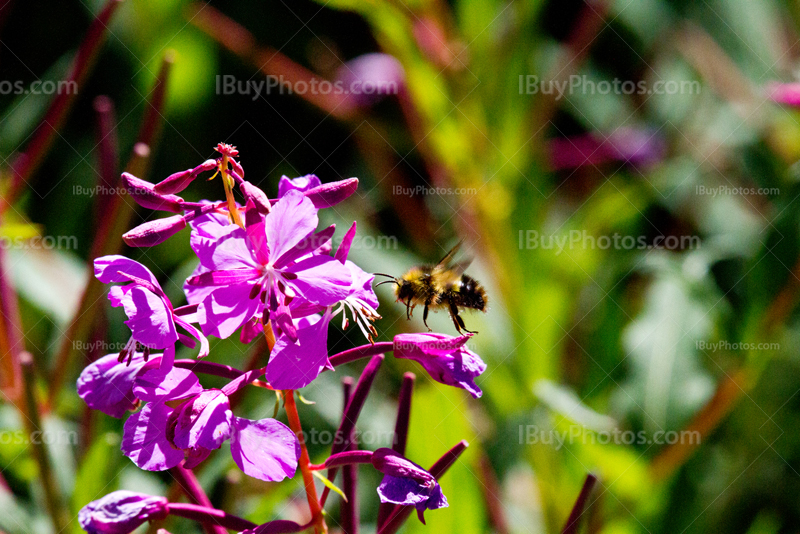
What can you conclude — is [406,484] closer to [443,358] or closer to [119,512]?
[443,358]

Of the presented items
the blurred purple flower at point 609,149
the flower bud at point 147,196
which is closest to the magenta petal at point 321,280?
the flower bud at point 147,196

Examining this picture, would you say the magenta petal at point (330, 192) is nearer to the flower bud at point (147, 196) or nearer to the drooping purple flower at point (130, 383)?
the flower bud at point (147, 196)

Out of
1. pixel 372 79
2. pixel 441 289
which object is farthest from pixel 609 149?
pixel 441 289

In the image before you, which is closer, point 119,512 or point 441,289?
point 119,512

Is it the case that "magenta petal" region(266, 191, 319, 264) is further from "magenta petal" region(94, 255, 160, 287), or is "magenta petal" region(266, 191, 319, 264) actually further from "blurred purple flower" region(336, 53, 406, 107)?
"blurred purple flower" region(336, 53, 406, 107)

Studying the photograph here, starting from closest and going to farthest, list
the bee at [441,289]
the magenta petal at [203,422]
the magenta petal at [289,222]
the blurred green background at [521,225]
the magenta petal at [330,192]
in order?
the magenta petal at [203,422]
the magenta petal at [289,222]
the magenta petal at [330,192]
the bee at [441,289]
the blurred green background at [521,225]

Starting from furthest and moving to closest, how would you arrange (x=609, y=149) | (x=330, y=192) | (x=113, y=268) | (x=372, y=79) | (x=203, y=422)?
(x=609, y=149) < (x=372, y=79) < (x=330, y=192) < (x=113, y=268) < (x=203, y=422)
